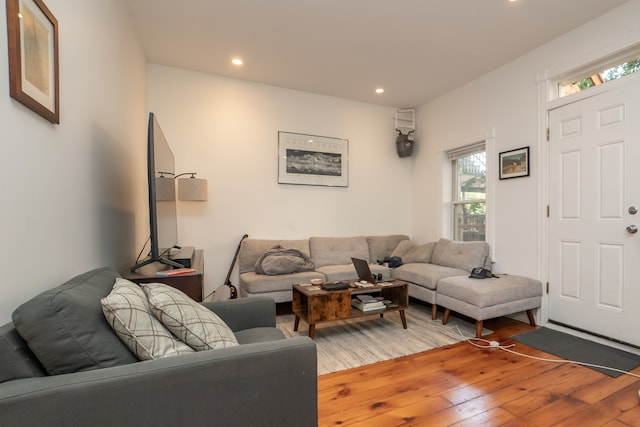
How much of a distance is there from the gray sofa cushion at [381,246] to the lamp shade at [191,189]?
7.74 feet

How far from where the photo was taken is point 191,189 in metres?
3.22

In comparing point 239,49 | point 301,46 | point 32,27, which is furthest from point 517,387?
point 239,49

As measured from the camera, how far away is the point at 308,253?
3.80 m

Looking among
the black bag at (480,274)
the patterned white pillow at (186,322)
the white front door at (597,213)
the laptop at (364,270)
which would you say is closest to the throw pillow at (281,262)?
the laptop at (364,270)

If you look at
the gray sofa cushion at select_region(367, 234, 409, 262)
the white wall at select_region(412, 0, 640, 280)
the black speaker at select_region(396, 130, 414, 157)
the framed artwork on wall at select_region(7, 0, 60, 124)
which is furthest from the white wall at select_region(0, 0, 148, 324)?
the white wall at select_region(412, 0, 640, 280)

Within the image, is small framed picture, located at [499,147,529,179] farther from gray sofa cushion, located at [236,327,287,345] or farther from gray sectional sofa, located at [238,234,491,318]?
gray sofa cushion, located at [236,327,287,345]

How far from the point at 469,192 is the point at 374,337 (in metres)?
2.45

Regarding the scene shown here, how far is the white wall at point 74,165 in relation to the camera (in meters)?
0.96

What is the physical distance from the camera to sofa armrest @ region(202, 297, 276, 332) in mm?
1646

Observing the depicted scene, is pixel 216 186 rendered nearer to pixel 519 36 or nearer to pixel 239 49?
pixel 239 49

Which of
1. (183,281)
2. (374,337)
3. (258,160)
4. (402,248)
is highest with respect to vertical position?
(258,160)

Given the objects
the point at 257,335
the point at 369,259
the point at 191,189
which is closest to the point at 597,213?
the point at 369,259

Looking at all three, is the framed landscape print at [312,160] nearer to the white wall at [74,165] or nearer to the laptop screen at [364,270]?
the laptop screen at [364,270]

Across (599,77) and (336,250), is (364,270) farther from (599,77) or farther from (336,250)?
(599,77)
